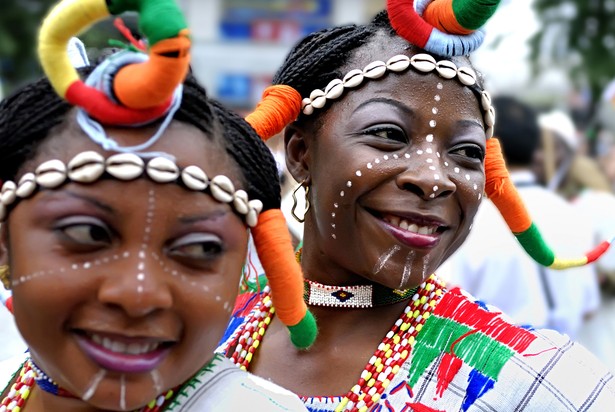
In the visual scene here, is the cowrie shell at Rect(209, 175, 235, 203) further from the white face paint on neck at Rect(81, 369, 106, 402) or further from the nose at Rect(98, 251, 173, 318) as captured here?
the white face paint on neck at Rect(81, 369, 106, 402)

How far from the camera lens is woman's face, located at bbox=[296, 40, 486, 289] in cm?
252

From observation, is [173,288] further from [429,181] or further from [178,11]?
[429,181]

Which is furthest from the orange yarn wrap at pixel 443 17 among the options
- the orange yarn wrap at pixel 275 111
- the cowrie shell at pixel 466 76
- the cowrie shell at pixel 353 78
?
the orange yarn wrap at pixel 275 111

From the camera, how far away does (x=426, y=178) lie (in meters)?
2.49

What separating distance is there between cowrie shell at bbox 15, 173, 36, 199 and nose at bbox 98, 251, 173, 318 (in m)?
0.22

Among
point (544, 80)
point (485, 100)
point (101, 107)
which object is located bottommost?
point (544, 80)

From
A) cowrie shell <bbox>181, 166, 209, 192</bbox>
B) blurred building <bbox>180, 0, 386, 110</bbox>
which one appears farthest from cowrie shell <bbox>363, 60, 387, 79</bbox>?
blurred building <bbox>180, 0, 386, 110</bbox>

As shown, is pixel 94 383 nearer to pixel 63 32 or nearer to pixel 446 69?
pixel 63 32

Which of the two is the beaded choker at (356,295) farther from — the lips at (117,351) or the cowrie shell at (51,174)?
the cowrie shell at (51,174)

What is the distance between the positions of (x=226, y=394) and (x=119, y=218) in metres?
0.45

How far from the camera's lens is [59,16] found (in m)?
1.74

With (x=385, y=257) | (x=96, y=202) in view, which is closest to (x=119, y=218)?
(x=96, y=202)

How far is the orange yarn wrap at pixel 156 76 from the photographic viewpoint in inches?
66.1

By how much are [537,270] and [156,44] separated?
3999mm
